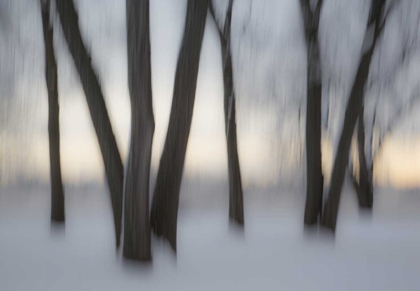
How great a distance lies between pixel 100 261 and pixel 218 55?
14.6 ft

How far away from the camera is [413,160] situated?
407 inches

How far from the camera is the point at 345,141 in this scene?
8.03m

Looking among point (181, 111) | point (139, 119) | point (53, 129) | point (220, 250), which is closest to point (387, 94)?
point (220, 250)

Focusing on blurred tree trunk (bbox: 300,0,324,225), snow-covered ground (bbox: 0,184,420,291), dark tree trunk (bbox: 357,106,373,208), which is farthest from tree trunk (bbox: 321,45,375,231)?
dark tree trunk (bbox: 357,106,373,208)

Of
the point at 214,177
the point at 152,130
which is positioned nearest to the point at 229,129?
the point at 214,177

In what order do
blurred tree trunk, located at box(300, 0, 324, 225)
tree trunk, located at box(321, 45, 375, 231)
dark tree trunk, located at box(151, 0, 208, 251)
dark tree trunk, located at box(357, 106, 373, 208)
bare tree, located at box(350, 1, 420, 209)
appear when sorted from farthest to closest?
1. dark tree trunk, located at box(357, 106, 373, 208)
2. bare tree, located at box(350, 1, 420, 209)
3. blurred tree trunk, located at box(300, 0, 324, 225)
4. tree trunk, located at box(321, 45, 375, 231)
5. dark tree trunk, located at box(151, 0, 208, 251)

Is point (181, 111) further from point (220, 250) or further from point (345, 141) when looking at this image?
point (345, 141)

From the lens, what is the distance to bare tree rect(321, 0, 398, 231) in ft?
26.0

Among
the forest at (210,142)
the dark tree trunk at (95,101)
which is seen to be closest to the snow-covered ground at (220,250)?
the forest at (210,142)

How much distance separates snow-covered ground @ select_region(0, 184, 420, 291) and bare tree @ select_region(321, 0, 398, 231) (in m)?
0.47

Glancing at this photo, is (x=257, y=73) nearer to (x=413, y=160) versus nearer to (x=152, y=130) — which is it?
(x=413, y=160)

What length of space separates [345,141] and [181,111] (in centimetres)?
310

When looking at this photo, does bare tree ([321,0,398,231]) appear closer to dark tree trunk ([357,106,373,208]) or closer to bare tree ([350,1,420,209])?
bare tree ([350,1,420,209])

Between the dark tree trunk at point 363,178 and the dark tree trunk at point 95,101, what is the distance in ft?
23.5
